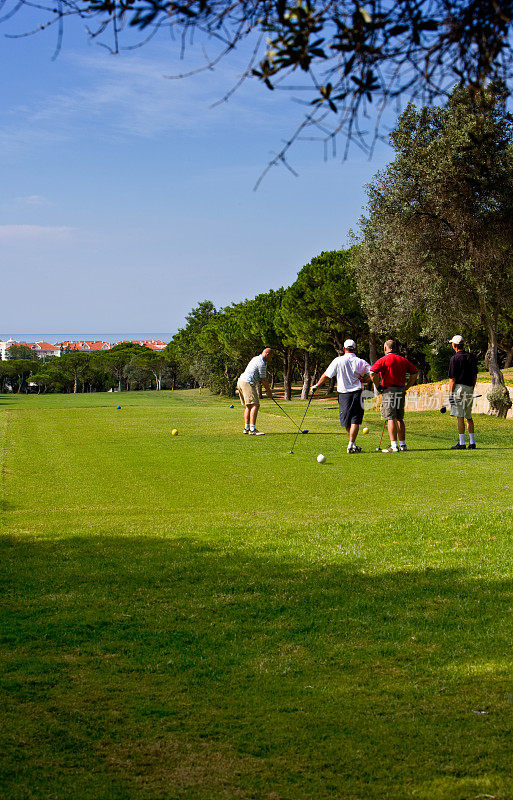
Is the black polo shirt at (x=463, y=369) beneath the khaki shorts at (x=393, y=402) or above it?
above

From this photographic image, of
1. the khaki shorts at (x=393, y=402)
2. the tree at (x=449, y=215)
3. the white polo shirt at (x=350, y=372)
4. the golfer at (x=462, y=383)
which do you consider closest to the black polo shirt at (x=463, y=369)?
the golfer at (x=462, y=383)

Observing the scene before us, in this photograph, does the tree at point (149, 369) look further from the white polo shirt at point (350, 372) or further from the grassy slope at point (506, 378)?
the white polo shirt at point (350, 372)

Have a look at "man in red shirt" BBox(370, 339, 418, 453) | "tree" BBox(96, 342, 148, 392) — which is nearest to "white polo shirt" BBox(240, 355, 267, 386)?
"man in red shirt" BBox(370, 339, 418, 453)

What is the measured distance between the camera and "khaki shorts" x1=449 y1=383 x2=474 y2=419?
1736 cm

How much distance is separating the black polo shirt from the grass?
587cm

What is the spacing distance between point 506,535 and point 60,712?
5583 mm

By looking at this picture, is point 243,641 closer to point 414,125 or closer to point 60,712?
point 60,712

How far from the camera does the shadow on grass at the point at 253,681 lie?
376 centimetres

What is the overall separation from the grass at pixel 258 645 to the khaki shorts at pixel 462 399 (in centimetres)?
559

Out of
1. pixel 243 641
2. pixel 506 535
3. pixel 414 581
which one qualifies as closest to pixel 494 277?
pixel 506 535

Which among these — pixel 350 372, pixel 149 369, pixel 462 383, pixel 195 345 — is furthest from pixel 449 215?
pixel 149 369

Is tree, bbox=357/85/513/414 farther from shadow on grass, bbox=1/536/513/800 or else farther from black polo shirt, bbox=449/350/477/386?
shadow on grass, bbox=1/536/513/800

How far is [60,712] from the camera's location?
447 centimetres

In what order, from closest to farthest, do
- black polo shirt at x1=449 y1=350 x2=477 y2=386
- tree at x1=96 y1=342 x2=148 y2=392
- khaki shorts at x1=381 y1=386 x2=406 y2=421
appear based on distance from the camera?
khaki shorts at x1=381 y1=386 x2=406 y2=421 → black polo shirt at x1=449 y1=350 x2=477 y2=386 → tree at x1=96 y1=342 x2=148 y2=392
